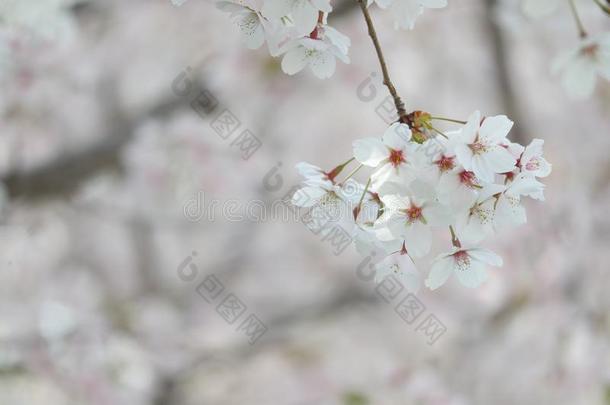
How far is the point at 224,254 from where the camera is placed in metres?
4.69

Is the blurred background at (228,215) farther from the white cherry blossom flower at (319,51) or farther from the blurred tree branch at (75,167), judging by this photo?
the white cherry blossom flower at (319,51)

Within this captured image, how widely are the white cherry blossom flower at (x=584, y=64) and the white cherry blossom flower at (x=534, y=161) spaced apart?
0.38 metres

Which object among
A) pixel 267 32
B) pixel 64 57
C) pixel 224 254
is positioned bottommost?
pixel 267 32

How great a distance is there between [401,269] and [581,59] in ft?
1.76

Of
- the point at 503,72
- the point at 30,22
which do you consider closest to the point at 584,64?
the point at 30,22

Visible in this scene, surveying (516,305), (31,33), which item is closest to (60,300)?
(31,33)

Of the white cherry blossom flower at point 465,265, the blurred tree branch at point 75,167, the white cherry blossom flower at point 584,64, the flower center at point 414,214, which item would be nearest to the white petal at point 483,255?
the white cherry blossom flower at point 465,265

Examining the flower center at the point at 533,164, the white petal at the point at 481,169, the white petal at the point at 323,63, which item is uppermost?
the white petal at the point at 323,63

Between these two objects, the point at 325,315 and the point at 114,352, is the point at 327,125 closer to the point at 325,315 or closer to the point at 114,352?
the point at 325,315

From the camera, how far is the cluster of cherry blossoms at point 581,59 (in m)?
1.07

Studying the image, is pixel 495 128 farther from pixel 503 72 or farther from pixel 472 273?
pixel 503 72

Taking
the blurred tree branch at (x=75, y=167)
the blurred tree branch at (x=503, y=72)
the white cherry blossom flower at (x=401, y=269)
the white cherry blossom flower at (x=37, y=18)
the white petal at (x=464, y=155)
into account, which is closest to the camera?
the white petal at (x=464, y=155)

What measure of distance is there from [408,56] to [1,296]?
291 cm

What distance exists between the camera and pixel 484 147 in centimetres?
74
